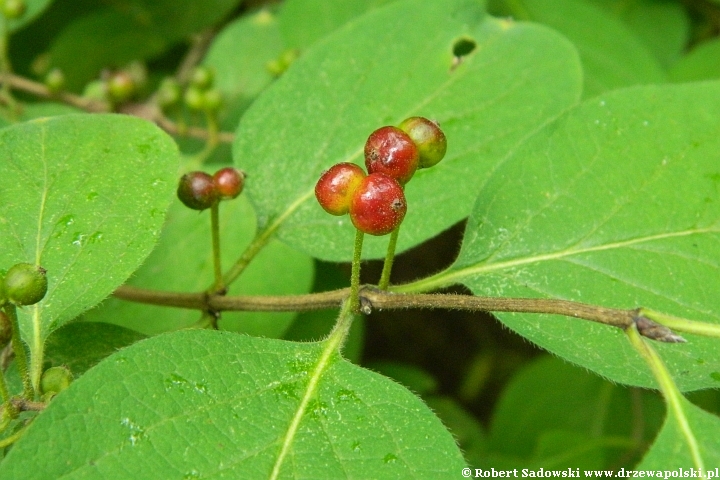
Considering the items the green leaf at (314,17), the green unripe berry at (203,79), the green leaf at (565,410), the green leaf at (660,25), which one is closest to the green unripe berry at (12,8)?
the green unripe berry at (203,79)

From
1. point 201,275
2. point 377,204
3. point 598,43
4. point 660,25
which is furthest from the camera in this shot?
point 660,25

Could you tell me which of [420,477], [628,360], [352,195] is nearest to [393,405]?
[420,477]

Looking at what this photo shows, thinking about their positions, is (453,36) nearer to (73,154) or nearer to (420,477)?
(73,154)

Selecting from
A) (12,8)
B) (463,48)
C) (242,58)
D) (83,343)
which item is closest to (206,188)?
(83,343)

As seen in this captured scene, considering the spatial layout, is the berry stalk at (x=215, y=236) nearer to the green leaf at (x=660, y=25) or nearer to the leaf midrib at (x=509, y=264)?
the leaf midrib at (x=509, y=264)

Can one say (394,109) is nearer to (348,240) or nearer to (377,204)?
(348,240)
